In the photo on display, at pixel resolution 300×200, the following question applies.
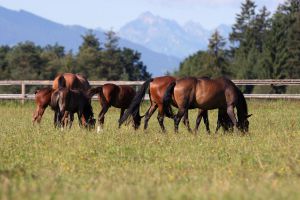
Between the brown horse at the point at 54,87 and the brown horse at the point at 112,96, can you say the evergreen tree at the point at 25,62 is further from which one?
the brown horse at the point at 112,96

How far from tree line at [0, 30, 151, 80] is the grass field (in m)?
71.3

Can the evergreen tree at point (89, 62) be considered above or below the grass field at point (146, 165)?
above

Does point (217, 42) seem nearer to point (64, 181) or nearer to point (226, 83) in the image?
point (226, 83)

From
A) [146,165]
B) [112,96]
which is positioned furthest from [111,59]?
[146,165]

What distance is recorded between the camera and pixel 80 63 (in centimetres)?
9444

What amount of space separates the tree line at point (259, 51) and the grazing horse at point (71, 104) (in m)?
42.2

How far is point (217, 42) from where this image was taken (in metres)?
89.7

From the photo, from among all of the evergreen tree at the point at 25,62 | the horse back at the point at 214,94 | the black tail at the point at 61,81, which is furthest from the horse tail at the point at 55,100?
the evergreen tree at the point at 25,62

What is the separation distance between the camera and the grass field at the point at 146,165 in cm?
754

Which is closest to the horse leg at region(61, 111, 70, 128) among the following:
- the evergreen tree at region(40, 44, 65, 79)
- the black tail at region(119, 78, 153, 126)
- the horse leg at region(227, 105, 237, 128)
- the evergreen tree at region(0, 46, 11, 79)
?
the black tail at region(119, 78, 153, 126)

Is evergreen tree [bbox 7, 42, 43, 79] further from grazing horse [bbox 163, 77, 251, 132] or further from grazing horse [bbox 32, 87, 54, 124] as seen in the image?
grazing horse [bbox 163, 77, 251, 132]

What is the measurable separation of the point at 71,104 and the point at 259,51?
72.1 m

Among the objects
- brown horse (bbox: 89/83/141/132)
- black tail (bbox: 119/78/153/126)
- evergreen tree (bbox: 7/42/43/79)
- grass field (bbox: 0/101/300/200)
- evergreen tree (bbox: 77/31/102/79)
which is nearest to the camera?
grass field (bbox: 0/101/300/200)

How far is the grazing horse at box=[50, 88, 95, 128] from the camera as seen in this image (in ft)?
56.9
